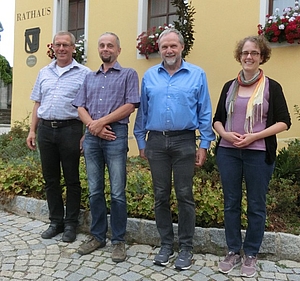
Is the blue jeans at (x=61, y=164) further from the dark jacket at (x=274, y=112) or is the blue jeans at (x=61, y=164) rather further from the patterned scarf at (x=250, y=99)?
the dark jacket at (x=274, y=112)

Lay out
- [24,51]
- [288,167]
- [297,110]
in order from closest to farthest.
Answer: [288,167], [297,110], [24,51]

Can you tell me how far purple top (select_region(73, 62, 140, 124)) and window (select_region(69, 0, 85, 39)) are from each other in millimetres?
6058

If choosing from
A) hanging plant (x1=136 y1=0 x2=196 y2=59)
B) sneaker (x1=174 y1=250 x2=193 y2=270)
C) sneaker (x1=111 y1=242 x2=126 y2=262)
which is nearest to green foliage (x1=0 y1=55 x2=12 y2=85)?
hanging plant (x1=136 y1=0 x2=196 y2=59)

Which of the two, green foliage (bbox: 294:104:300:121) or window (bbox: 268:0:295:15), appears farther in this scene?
window (bbox: 268:0:295:15)

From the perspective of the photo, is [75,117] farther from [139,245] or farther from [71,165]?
[139,245]

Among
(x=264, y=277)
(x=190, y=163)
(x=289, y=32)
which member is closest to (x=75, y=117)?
(x=190, y=163)

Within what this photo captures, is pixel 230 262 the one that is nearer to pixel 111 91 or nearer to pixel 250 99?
pixel 250 99

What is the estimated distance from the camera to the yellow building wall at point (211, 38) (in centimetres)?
631

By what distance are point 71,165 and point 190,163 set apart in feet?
4.36

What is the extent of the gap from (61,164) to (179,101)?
1.61m

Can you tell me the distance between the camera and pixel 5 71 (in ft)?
121

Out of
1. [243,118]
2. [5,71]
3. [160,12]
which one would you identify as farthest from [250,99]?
[5,71]

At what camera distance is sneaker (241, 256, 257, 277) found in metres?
3.26

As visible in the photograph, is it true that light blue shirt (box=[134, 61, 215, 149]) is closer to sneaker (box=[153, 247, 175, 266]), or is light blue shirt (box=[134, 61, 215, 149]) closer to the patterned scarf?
the patterned scarf
